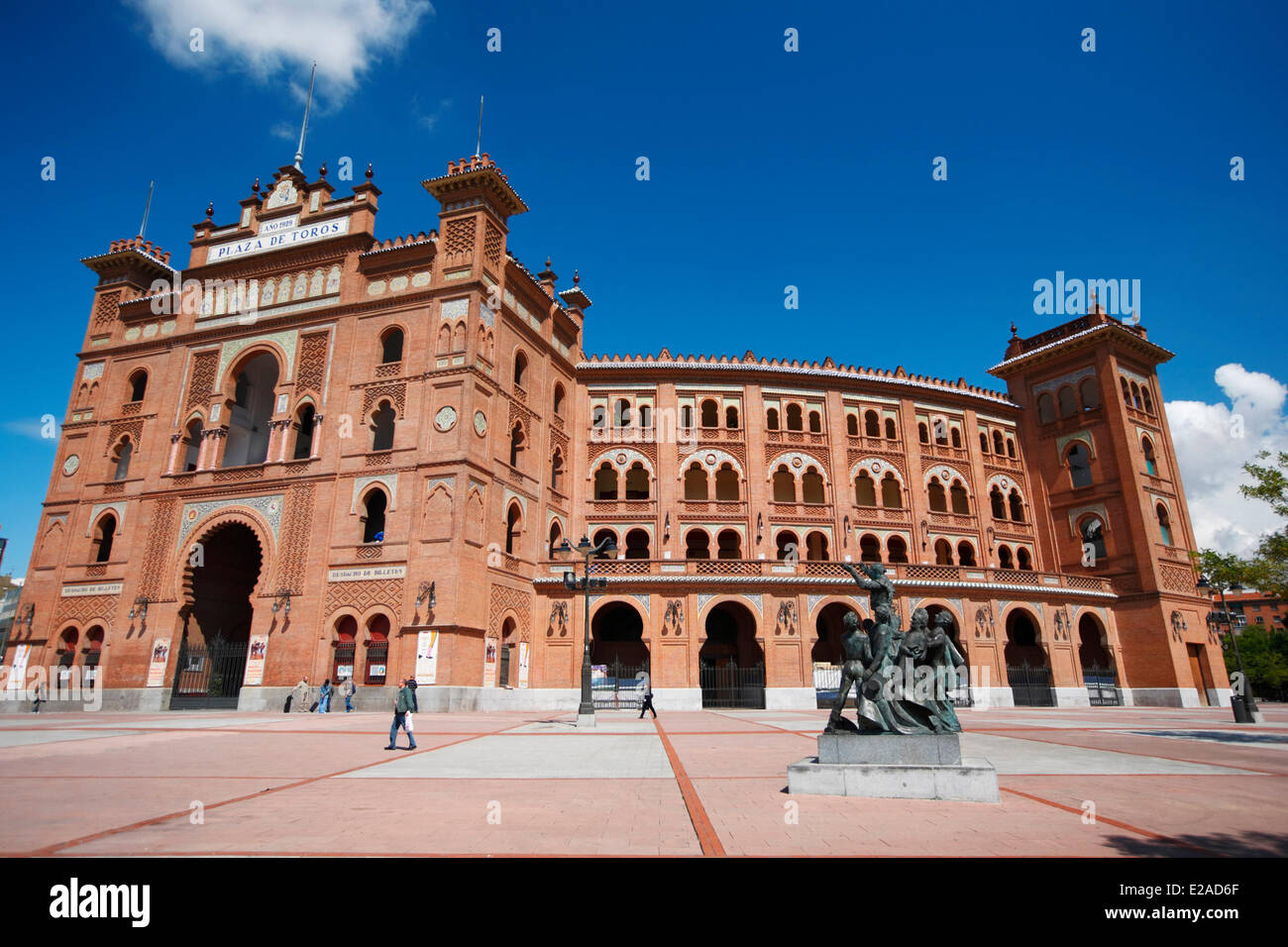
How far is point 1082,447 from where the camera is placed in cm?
3606

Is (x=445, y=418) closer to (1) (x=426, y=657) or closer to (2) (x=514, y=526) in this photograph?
(2) (x=514, y=526)

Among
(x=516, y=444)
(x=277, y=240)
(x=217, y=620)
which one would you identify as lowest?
(x=217, y=620)

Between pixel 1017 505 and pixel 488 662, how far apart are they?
92.2 ft

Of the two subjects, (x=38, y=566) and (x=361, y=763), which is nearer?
(x=361, y=763)

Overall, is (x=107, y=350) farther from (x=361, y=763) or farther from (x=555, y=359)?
(x=361, y=763)

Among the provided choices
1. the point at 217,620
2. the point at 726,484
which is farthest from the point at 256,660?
the point at 726,484

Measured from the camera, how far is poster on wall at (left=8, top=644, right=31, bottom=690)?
91.9 feet

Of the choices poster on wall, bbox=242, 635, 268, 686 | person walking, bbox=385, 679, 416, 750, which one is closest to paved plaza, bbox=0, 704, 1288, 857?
person walking, bbox=385, 679, 416, 750

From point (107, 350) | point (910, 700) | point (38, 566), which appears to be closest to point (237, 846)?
point (910, 700)

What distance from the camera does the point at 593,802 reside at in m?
6.78

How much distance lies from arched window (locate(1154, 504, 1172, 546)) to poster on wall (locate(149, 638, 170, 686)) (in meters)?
43.0

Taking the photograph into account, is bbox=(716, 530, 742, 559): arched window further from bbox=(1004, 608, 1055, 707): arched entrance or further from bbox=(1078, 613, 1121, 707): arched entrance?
bbox=(1078, 613, 1121, 707): arched entrance
